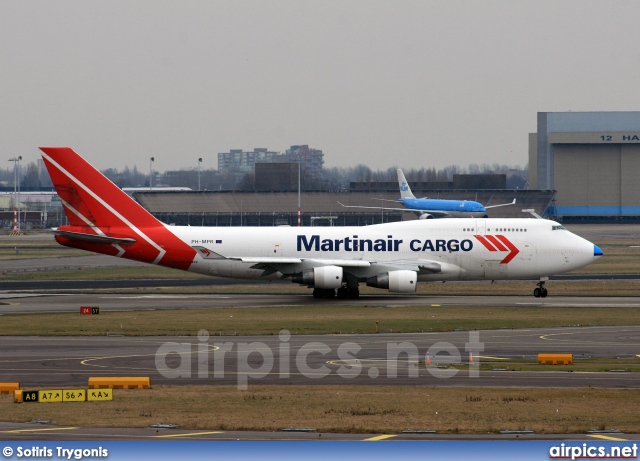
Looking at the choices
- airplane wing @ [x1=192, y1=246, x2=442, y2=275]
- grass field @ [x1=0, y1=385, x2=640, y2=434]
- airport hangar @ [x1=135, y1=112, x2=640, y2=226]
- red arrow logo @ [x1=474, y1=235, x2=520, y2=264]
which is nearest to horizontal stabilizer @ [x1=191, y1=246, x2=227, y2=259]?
airplane wing @ [x1=192, y1=246, x2=442, y2=275]

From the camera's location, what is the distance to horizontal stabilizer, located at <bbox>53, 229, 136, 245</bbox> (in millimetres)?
58750

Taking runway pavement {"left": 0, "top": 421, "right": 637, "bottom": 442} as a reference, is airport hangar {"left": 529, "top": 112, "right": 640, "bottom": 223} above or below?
above

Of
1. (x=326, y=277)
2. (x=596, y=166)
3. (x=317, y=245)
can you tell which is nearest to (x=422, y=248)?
(x=317, y=245)

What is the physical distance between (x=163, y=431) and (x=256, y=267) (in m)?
37.7

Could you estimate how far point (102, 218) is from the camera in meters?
59.9

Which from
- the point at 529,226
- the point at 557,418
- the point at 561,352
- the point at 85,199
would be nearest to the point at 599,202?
the point at 529,226

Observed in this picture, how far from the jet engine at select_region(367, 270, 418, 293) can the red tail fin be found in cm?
1201

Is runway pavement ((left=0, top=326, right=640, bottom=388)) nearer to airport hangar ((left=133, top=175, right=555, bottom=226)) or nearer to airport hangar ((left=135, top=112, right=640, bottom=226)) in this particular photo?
airport hangar ((left=133, top=175, right=555, bottom=226))

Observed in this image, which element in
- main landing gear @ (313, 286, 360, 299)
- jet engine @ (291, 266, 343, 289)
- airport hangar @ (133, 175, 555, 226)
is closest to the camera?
jet engine @ (291, 266, 343, 289)

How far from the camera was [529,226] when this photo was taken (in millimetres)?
60844

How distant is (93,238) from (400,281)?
18846mm

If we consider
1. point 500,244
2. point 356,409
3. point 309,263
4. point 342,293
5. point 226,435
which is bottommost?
point 342,293

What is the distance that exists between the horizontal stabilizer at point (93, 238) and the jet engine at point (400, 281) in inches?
618

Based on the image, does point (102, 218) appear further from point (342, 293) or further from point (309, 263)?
point (342, 293)
